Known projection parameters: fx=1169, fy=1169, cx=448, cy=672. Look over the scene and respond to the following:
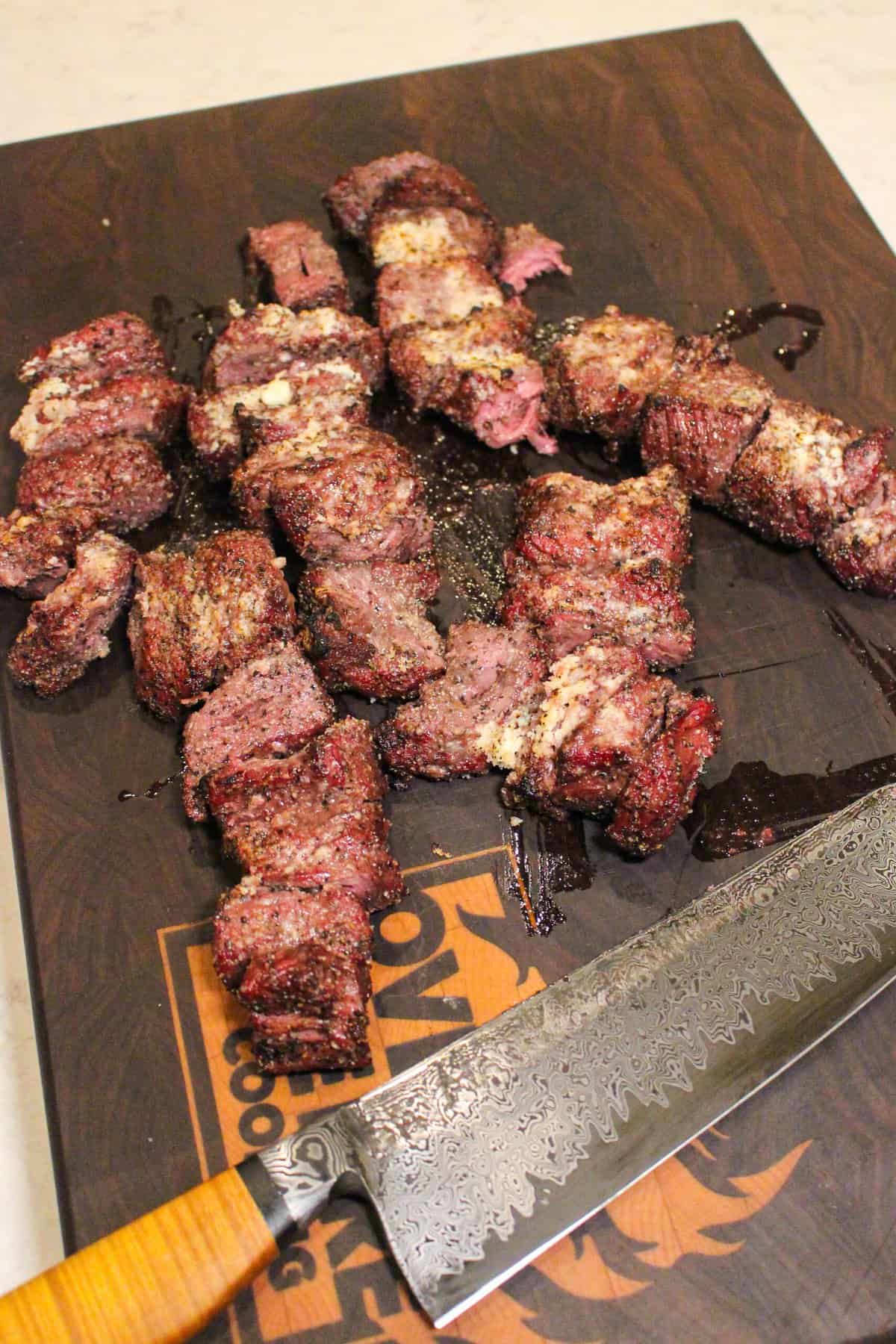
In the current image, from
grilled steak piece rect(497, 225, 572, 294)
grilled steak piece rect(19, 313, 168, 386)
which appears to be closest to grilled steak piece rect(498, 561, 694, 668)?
grilled steak piece rect(497, 225, 572, 294)

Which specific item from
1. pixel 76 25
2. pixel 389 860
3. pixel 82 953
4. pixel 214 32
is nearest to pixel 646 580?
pixel 389 860

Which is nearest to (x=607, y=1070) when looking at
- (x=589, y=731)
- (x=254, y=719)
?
(x=589, y=731)

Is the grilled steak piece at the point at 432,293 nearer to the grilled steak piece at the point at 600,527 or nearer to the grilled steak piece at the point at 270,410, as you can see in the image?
the grilled steak piece at the point at 270,410

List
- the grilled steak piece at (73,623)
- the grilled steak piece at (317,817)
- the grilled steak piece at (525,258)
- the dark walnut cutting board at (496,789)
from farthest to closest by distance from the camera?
the grilled steak piece at (525,258) < the grilled steak piece at (73,623) < the grilled steak piece at (317,817) < the dark walnut cutting board at (496,789)

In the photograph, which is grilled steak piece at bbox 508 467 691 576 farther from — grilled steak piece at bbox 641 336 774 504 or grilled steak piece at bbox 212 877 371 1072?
grilled steak piece at bbox 212 877 371 1072

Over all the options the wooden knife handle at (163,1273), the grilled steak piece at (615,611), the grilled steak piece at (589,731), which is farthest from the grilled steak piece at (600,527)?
the wooden knife handle at (163,1273)

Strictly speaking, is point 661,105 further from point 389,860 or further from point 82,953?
point 82,953
